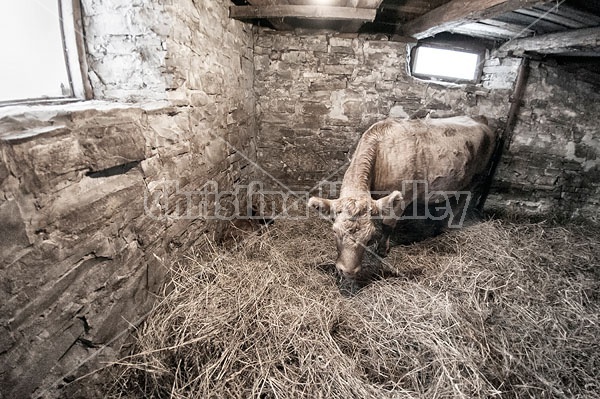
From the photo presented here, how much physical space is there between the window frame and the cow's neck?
84.0 inches

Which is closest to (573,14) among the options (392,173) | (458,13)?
(458,13)

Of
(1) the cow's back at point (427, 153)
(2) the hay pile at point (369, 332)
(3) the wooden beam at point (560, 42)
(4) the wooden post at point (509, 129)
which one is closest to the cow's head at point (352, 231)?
(2) the hay pile at point (369, 332)

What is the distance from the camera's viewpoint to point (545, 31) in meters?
3.61

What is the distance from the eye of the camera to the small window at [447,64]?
4.76m

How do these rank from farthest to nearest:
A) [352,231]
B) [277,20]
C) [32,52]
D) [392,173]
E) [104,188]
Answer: [277,20] < [392,173] < [352,231] < [32,52] < [104,188]

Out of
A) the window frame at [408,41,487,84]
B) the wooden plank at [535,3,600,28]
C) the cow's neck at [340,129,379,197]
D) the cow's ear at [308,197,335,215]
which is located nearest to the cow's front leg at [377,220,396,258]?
the cow's neck at [340,129,379,197]

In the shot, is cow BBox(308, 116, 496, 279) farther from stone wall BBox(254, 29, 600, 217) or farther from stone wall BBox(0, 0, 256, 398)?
stone wall BBox(0, 0, 256, 398)

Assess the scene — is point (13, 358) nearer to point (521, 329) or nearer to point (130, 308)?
point (130, 308)

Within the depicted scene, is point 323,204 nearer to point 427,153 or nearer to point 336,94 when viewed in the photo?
point 427,153

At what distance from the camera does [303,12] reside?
10.9 feet

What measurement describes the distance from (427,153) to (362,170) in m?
1.00

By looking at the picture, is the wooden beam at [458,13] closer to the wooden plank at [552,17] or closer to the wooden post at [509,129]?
the wooden plank at [552,17]

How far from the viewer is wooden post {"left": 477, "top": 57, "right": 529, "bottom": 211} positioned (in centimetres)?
425

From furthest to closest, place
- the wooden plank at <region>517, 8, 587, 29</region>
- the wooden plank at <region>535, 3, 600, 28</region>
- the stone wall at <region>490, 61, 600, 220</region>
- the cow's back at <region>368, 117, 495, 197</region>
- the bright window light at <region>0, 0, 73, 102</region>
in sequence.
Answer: the stone wall at <region>490, 61, 600, 220</region>, the cow's back at <region>368, 117, 495, 197</region>, the wooden plank at <region>517, 8, 587, 29</region>, the wooden plank at <region>535, 3, 600, 28</region>, the bright window light at <region>0, 0, 73, 102</region>
